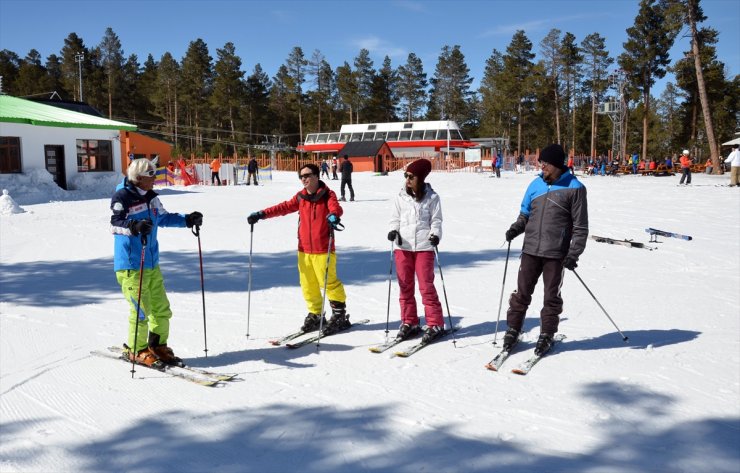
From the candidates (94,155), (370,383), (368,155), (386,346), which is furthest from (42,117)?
(368,155)

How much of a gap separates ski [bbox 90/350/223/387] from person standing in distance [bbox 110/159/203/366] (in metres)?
0.07

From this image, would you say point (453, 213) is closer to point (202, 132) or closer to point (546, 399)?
point (546, 399)

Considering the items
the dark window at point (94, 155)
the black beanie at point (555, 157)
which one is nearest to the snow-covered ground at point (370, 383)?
the black beanie at point (555, 157)

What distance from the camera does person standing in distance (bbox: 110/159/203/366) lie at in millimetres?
4008

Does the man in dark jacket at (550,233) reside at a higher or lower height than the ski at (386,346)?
higher

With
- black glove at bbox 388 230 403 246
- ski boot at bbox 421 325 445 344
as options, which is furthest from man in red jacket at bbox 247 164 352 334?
ski boot at bbox 421 325 445 344

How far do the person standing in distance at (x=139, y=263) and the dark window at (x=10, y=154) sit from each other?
1982 centimetres

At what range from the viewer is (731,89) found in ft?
160

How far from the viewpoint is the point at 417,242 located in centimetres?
470

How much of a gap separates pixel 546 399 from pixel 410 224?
179cm

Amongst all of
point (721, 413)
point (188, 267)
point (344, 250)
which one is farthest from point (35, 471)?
point (344, 250)

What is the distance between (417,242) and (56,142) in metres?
21.4

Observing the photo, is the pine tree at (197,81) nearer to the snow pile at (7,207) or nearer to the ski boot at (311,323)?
the snow pile at (7,207)

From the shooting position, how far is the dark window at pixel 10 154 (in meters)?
20.3
